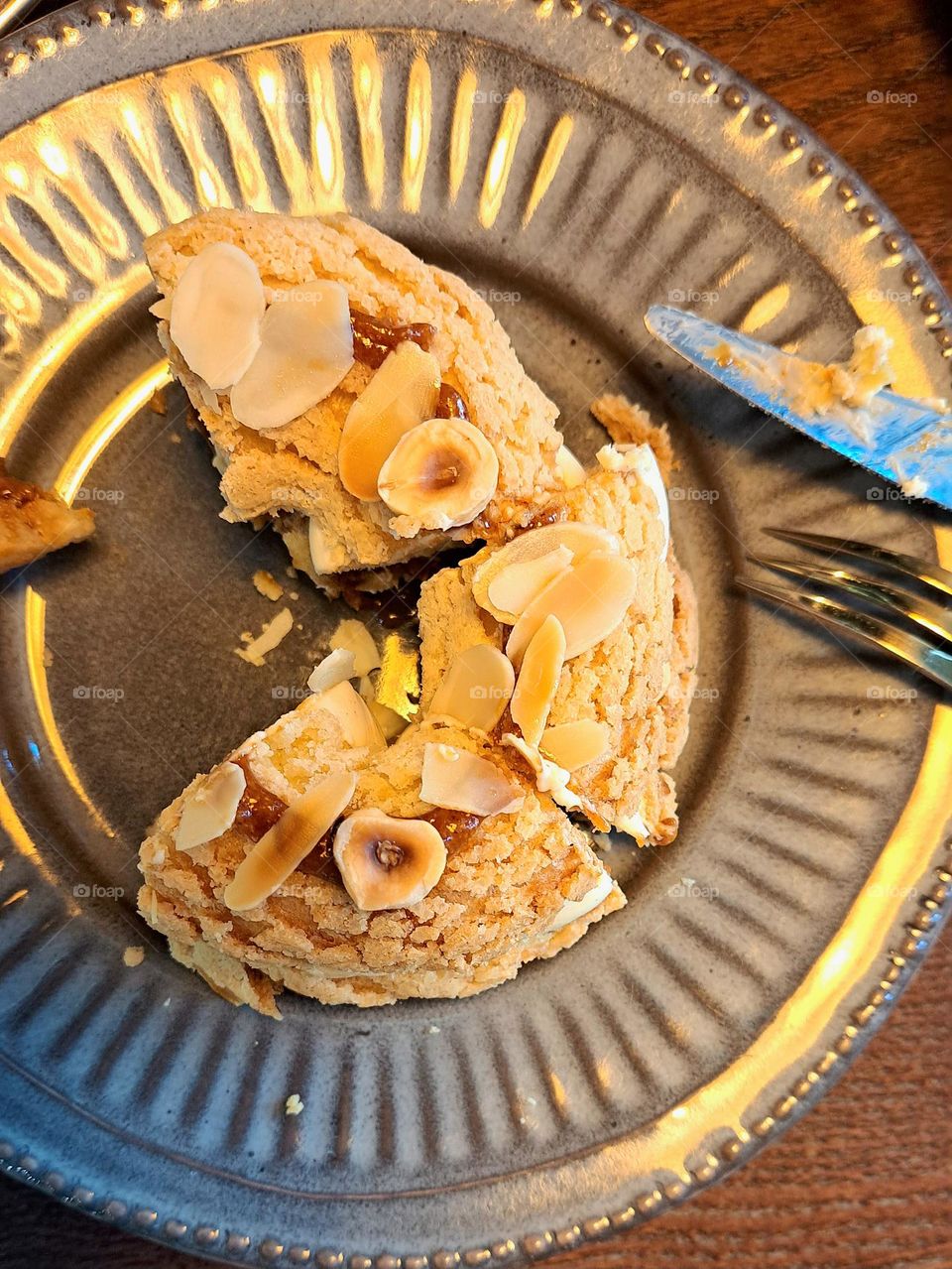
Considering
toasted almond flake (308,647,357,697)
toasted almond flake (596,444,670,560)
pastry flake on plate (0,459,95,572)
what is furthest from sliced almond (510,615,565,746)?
pastry flake on plate (0,459,95,572)

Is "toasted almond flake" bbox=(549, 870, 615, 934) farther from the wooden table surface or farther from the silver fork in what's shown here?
the wooden table surface

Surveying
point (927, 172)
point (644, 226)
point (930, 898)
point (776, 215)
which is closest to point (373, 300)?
point (644, 226)

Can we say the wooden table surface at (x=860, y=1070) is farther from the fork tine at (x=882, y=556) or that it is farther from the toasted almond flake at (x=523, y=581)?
the toasted almond flake at (x=523, y=581)

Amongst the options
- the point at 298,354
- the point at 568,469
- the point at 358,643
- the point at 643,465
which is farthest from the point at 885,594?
the point at 298,354

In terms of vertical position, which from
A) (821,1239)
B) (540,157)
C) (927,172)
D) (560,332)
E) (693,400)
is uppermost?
(540,157)

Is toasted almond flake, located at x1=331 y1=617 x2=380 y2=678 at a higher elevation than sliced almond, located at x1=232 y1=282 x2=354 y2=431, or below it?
below

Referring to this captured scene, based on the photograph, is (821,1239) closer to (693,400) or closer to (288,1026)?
(288,1026)
